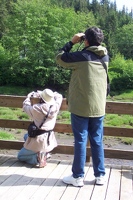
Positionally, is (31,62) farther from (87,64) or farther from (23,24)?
(87,64)

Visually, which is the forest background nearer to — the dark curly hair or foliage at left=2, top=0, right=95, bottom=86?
foliage at left=2, top=0, right=95, bottom=86

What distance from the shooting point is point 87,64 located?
10.8ft

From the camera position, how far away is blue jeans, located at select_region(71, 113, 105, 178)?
3396 millimetres

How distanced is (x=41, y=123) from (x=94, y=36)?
1341 mm

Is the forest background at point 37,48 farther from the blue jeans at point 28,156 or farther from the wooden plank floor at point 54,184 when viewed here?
the wooden plank floor at point 54,184

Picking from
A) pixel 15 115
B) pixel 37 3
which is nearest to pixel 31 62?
pixel 37 3

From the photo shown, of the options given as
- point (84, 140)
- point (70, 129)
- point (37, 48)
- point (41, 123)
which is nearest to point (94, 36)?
point (84, 140)

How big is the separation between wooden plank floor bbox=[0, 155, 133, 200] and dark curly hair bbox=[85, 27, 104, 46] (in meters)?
1.59

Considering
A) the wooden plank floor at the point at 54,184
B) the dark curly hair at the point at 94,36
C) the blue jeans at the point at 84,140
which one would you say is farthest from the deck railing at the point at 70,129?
the dark curly hair at the point at 94,36

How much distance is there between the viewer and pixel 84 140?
11.2 ft

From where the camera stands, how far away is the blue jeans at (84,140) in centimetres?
340

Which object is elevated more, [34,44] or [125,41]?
[125,41]

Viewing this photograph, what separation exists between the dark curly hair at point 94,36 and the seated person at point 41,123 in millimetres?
885

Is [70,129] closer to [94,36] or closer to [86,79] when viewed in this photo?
[86,79]
